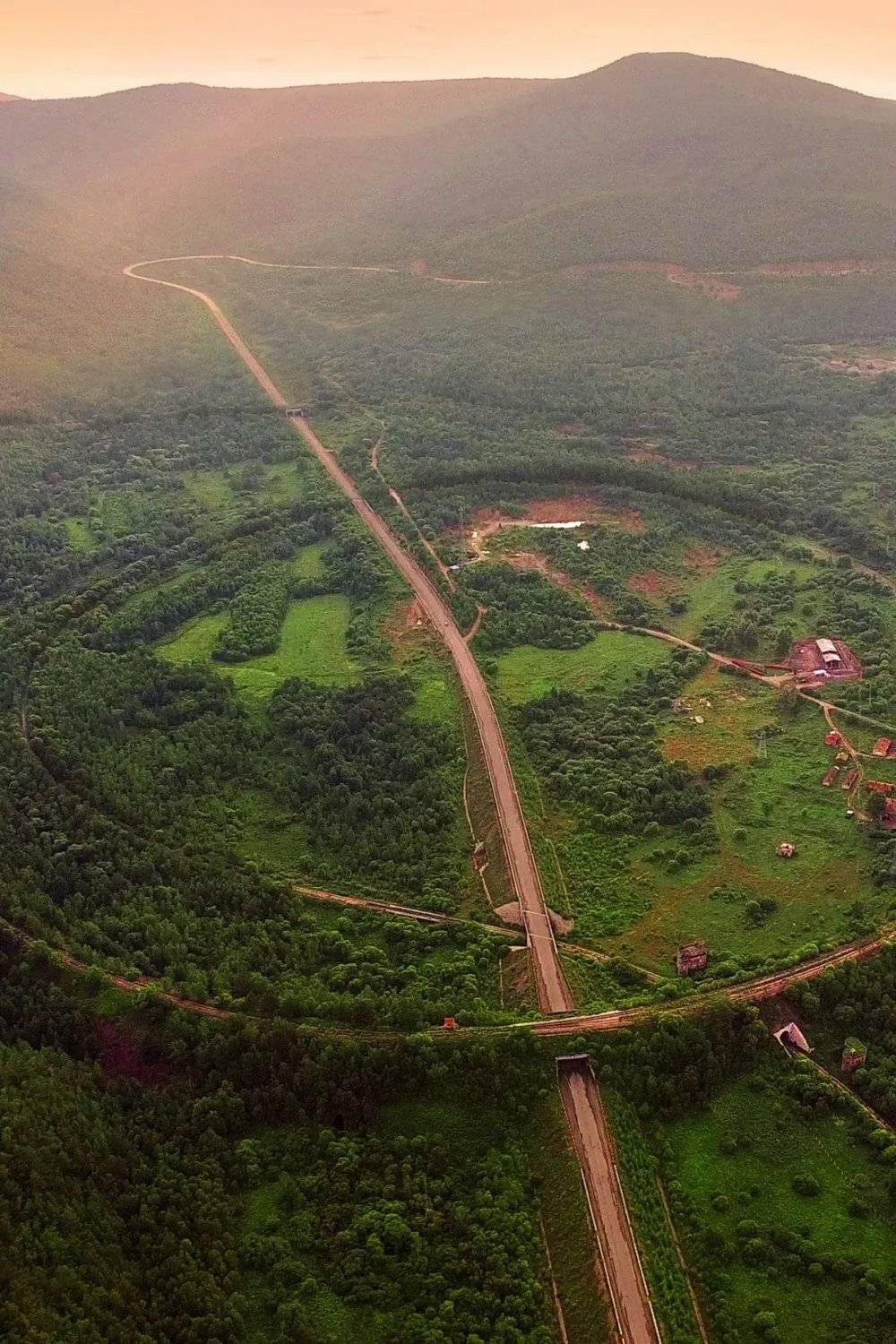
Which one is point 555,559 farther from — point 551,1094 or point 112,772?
point 551,1094

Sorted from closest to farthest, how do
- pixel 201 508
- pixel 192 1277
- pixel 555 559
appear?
pixel 192 1277 → pixel 555 559 → pixel 201 508

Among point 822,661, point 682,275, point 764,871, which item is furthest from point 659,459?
point 764,871

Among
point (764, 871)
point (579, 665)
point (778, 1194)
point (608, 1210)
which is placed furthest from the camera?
point (579, 665)

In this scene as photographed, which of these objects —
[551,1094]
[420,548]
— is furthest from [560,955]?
[420,548]

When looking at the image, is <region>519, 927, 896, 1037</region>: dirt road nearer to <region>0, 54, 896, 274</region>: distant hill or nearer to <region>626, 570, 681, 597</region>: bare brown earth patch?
<region>626, 570, 681, 597</region>: bare brown earth patch

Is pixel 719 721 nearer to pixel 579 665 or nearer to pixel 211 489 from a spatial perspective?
pixel 579 665

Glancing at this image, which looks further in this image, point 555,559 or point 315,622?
point 555,559

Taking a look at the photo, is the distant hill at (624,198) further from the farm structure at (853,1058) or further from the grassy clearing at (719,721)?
the farm structure at (853,1058)
